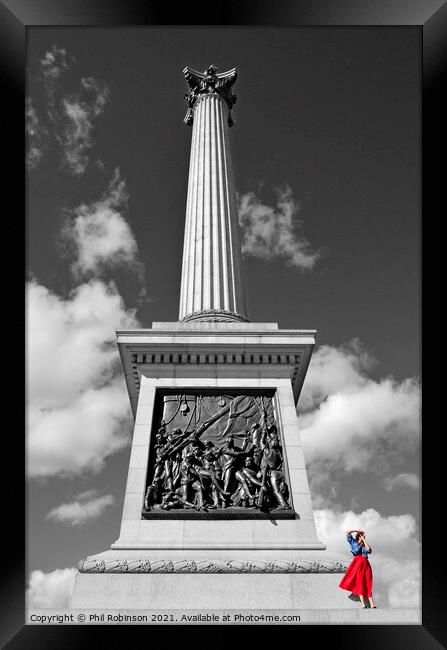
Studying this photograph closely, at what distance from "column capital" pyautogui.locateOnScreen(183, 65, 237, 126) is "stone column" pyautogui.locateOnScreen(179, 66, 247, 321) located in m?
0.04

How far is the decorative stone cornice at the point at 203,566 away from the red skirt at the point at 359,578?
0.39 meters

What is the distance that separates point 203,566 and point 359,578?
10.5 ft

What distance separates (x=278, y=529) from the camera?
1370 cm

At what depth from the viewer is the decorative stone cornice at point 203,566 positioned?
1238cm

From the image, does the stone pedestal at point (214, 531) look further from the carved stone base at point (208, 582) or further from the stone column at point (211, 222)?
the stone column at point (211, 222)

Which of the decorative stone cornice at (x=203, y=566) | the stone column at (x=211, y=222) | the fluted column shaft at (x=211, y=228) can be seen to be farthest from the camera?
the fluted column shaft at (x=211, y=228)

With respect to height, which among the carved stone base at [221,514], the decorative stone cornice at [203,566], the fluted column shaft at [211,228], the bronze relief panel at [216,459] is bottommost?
the decorative stone cornice at [203,566]

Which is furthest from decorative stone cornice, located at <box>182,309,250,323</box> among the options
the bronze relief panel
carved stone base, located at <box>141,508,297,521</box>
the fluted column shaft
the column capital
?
the column capital

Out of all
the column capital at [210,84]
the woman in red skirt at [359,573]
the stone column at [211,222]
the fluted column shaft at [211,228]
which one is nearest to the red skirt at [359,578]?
the woman in red skirt at [359,573]
